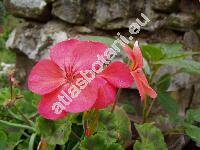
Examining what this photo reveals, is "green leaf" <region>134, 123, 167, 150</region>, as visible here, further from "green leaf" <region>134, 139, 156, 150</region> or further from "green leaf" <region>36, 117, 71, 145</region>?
"green leaf" <region>36, 117, 71, 145</region>

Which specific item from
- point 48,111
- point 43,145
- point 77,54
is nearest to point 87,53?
point 77,54

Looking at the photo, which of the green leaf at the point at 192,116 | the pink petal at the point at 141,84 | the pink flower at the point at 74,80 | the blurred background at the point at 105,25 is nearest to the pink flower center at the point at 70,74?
the pink flower at the point at 74,80

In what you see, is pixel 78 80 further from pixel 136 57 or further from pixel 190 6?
pixel 190 6

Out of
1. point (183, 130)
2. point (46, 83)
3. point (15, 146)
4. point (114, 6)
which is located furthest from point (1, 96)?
point (114, 6)

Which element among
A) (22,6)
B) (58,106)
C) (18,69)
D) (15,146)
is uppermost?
(58,106)

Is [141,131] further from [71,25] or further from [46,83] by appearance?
[71,25]

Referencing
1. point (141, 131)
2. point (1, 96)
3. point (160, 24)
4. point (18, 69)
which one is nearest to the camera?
point (141, 131)

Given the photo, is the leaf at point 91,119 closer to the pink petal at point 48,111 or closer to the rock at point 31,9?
the pink petal at point 48,111

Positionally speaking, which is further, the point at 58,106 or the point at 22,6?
the point at 22,6
